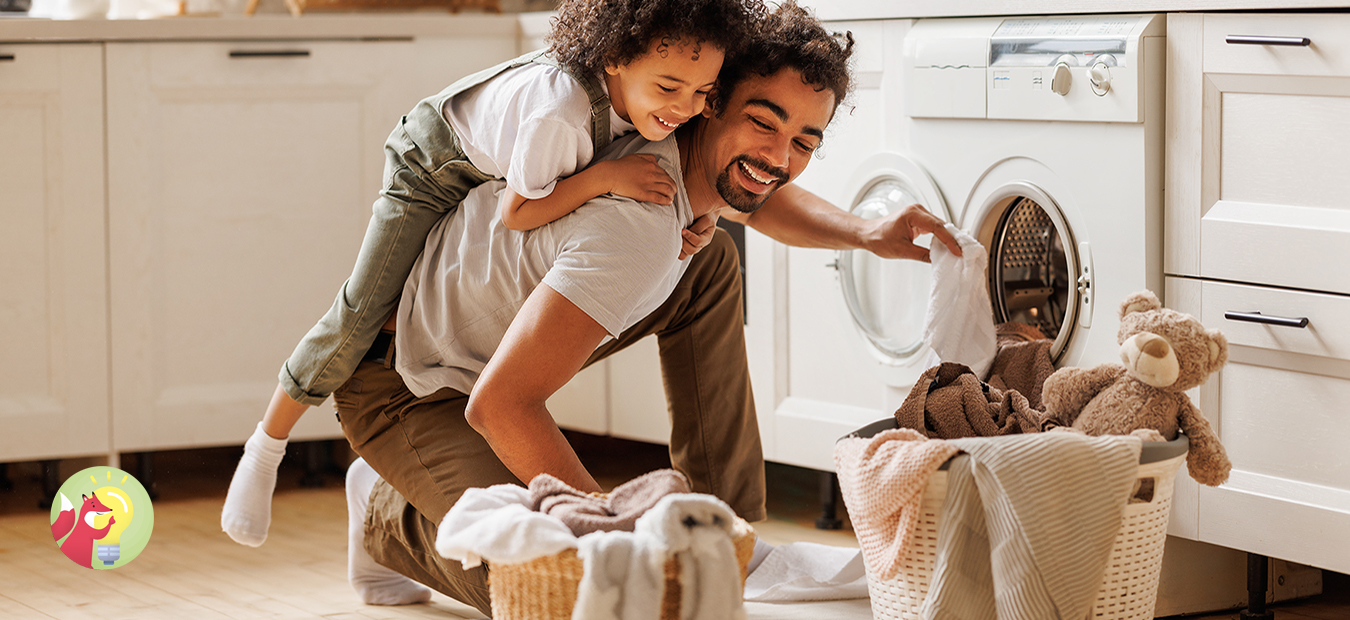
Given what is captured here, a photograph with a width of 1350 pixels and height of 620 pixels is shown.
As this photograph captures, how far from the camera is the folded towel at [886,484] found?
1.34 m

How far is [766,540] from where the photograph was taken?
7.23 ft

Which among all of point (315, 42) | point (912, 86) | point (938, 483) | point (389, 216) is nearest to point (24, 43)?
point (315, 42)

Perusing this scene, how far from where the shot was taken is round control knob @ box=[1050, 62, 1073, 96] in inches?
70.8

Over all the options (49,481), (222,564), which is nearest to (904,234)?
(222,564)

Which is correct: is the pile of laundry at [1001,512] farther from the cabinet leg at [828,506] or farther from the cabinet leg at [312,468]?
the cabinet leg at [312,468]

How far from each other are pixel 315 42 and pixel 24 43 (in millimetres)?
479

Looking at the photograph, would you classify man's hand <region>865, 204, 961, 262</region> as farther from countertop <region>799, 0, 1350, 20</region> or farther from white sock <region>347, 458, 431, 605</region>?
white sock <region>347, 458, 431, 605</region>

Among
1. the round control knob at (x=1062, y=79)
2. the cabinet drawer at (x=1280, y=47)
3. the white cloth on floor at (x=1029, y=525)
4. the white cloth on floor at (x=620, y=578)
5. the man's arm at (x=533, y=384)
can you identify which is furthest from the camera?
the round control knob at (x=1062, y=79)

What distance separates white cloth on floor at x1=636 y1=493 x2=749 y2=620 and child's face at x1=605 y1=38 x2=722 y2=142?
0.52m

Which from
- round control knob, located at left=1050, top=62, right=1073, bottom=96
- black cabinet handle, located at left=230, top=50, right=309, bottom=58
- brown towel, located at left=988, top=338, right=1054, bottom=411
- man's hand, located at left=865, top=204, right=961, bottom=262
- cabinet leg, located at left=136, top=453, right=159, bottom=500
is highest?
black cabinet handle, located at left=230, top=50, right=309, bottom=58

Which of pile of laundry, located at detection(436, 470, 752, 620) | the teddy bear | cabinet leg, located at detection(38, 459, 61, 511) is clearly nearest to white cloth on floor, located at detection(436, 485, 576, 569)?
pile of laundry, located at detection(436, 470, 752, 620)

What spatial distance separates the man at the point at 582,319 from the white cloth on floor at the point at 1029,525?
0.38m

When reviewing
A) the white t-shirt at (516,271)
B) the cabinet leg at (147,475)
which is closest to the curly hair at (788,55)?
the white t-shirt at (516,271)

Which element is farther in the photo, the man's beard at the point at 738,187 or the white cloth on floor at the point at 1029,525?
the man's beard at the point at 738,187
